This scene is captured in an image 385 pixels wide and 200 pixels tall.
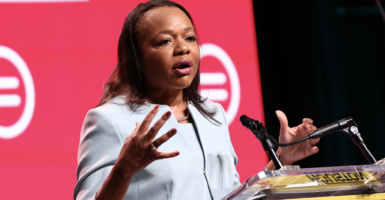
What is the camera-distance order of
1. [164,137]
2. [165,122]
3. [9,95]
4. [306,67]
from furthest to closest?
1. [306,67]
2. [9,95]
3. [165,122]
4. [164,137]

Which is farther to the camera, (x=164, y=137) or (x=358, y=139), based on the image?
(x=358, y=139)

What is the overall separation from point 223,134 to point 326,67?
203 cm

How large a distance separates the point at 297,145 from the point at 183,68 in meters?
0.54

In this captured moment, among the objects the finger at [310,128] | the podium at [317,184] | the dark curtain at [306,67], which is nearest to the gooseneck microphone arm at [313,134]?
the finger at [310,128]

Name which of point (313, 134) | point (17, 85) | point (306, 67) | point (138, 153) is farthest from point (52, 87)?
point (306, 67)

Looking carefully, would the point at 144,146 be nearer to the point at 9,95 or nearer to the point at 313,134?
the point at 313,134

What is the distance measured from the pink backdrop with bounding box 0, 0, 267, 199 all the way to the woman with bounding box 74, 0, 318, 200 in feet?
2.63

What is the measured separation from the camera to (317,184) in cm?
104

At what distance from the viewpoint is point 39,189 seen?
2.34 metres

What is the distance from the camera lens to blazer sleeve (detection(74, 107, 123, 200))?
1.37 m

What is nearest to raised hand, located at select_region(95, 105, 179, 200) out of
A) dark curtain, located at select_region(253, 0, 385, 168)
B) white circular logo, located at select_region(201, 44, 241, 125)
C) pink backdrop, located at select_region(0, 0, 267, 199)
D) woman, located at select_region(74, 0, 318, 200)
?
woman, located at select_region(74, 0, 318, 200)

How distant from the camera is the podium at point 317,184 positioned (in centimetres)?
97

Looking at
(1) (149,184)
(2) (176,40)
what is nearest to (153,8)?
(2) (176,40)

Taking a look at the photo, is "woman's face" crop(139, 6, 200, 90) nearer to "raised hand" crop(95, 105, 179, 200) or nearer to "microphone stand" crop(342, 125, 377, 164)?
"raised hand" crop(95, 105, 179, 200)
